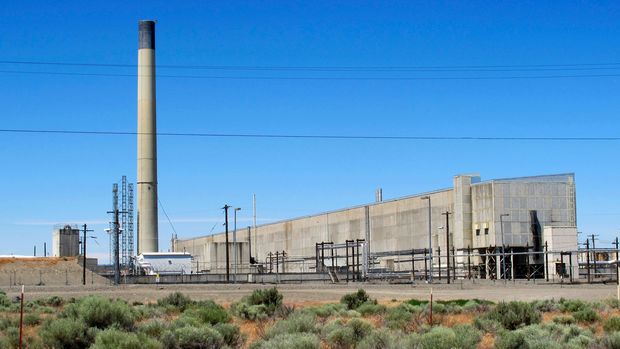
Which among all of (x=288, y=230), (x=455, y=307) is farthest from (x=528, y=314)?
(x=288, y=230)

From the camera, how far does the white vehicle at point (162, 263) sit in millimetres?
89562

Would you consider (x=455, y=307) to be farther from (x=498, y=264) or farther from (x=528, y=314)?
(x=498, y=264)

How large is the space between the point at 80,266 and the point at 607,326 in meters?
75.6

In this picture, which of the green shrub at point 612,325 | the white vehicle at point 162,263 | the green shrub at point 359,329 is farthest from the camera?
the white vehicle at point 162,263

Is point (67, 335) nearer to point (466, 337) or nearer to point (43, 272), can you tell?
point (466, 337)

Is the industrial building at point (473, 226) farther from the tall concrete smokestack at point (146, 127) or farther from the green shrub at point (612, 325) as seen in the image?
the green shrub at point (612, 325)

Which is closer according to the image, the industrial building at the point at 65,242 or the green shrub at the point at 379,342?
the green shrub at the point at 379,342

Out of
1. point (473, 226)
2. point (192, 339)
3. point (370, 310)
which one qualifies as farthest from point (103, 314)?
point (473, 226)

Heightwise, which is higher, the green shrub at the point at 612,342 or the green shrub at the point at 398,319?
the green shrub at the point at 612,342

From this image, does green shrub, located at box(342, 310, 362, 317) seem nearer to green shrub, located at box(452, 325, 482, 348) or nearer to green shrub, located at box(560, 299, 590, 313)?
green shrub, located at box(560, 299, 590, 313)

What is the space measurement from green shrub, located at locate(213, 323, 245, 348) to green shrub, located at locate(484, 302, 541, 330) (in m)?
7.79

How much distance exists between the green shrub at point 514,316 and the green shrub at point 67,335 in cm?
1100

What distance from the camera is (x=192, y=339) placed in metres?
18.1

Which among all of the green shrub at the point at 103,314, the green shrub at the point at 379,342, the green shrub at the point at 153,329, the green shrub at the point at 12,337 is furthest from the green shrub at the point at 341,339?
the green shrub at the point at 12,337
